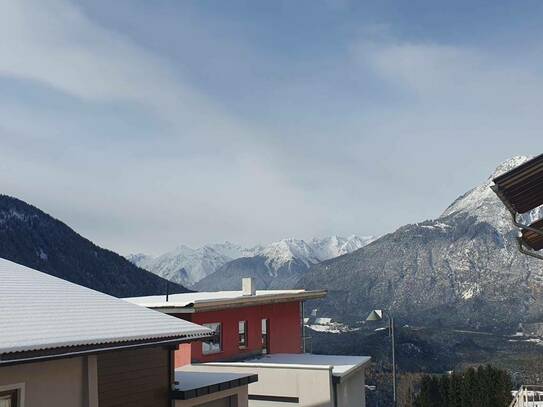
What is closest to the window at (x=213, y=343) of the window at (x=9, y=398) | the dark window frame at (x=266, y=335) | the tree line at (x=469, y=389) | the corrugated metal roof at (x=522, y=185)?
the dark window frame at (x=266, y=335)

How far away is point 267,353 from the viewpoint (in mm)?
28422

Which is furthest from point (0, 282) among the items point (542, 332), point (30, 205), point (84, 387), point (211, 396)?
point (542, 332)

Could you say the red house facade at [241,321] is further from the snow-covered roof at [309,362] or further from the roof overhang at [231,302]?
the snow-covered roof at [309,362]

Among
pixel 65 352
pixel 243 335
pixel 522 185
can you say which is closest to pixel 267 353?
pixel 243 335

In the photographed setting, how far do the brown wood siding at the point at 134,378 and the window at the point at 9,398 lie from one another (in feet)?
7.15

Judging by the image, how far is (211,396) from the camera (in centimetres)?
1534

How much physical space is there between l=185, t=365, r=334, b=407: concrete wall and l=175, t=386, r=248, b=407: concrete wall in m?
4.87

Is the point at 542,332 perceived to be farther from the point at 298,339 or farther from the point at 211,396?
the point at 211,396

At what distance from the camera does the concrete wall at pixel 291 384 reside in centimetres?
2114

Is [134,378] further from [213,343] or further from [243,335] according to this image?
[243,335]

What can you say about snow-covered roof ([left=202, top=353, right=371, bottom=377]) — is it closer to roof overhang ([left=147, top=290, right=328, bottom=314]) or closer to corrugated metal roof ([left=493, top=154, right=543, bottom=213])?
roof overhang ([left=147, top=290, right=328, bottom=314])

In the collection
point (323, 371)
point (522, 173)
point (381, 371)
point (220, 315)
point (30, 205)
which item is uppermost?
point (30, 205)

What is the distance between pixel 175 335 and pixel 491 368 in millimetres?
22429

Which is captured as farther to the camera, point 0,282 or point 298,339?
→ point 298,339
